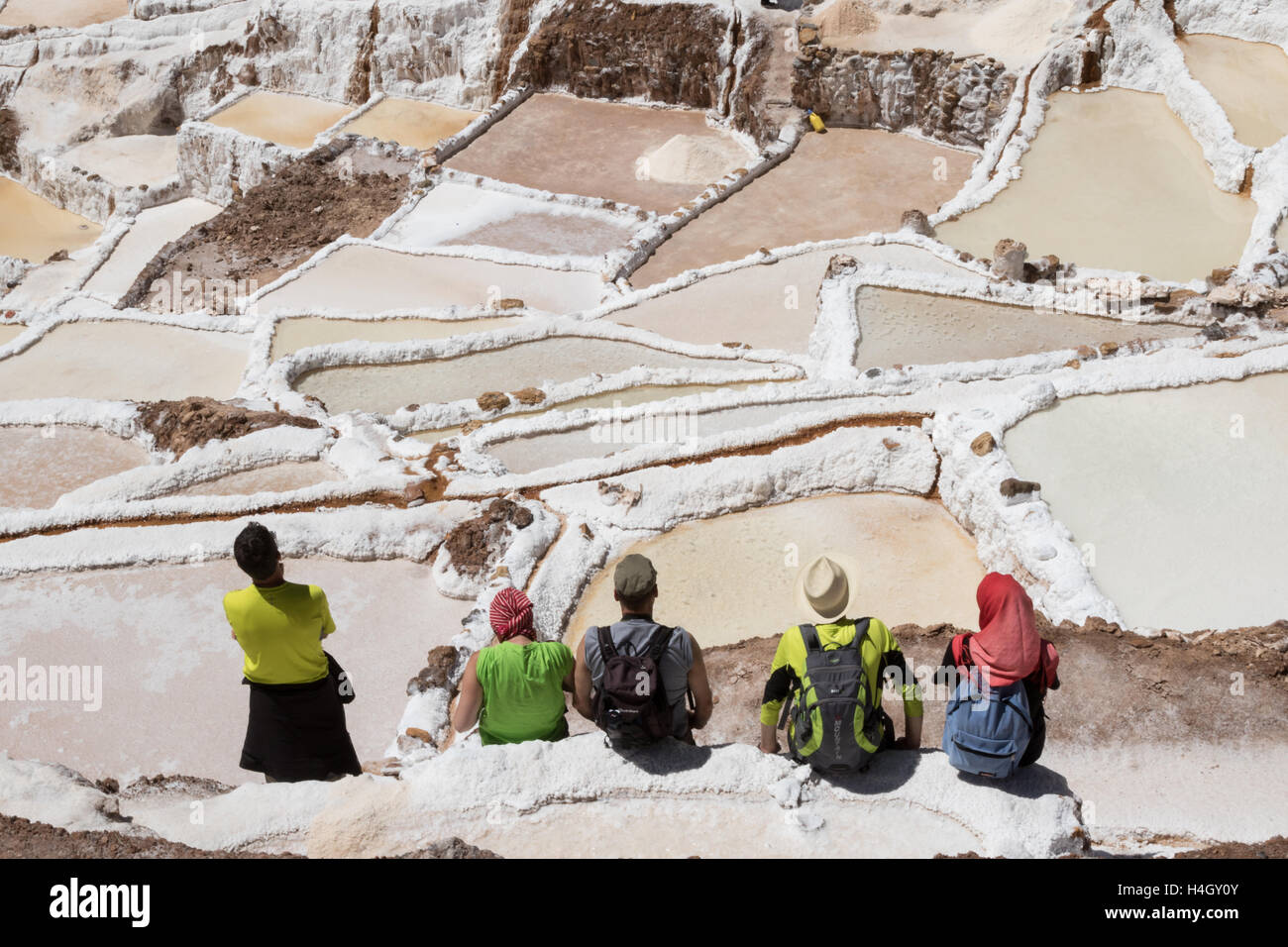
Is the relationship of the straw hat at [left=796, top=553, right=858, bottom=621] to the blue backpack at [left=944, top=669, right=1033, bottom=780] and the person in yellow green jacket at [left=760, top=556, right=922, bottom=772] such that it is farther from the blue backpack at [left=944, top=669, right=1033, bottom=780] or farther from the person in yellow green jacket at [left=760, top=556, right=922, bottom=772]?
the blue backpack at [left=944, top=669, right=1033, bottom=780]

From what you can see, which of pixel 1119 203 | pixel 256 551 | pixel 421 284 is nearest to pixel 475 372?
pixel 421 284

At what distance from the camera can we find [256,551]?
15.9 feet

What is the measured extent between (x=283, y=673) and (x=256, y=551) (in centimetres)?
75

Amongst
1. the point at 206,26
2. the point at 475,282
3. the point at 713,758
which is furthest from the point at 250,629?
Result: the point at 206,26

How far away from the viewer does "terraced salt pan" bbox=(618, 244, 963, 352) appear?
1248cm

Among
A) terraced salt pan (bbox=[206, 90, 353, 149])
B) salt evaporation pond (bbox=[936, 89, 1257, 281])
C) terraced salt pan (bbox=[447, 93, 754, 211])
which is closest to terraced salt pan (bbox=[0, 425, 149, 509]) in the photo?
salt evaporation pond (bbox=[936, 89, 1257, 281])

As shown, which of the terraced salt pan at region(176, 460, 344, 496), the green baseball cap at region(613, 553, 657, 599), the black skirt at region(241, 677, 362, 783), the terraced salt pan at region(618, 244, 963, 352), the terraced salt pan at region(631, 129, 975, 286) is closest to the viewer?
the green baseball cap at region(613, 553, 657, 599)

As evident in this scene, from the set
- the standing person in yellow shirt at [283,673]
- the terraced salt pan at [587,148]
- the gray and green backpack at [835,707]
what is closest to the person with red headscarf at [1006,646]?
the gray and green backpack at [835,707]

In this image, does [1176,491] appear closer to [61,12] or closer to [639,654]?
[639,654]

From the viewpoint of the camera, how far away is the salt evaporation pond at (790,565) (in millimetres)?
7406

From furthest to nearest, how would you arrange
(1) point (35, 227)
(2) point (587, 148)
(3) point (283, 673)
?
(1) point (35, 227) → (2) point (587, 148) → (3) point (283, 673)

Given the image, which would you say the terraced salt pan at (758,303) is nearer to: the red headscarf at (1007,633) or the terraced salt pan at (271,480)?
the terraced salt pan at (271,480)

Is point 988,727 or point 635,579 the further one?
point 988,727

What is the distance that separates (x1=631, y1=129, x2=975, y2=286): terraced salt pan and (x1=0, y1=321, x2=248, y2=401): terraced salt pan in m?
5.92
